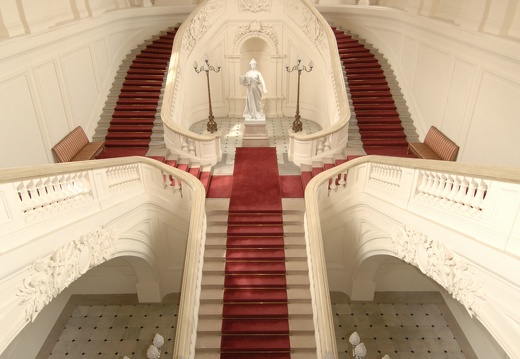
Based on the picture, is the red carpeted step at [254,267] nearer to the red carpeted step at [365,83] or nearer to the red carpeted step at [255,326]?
the red carpeted step at [255,326]

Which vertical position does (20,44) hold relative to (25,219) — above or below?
above

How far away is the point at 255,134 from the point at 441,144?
15.4 ft

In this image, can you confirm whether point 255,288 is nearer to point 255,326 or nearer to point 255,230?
point 255,326

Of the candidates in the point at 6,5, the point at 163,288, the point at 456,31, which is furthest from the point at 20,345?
the point at 456,31

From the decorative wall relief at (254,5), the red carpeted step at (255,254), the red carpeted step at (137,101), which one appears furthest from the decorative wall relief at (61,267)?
the decorative wall relief at (254,5)

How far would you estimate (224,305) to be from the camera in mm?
6766

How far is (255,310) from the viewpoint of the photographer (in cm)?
668

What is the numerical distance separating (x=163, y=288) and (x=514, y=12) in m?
9.40

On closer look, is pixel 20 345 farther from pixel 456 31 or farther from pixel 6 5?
pixel 456 31

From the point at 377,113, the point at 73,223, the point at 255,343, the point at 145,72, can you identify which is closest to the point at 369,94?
the point at 377,113

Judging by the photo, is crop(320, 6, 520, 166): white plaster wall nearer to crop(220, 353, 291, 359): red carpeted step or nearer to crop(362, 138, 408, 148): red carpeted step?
crop(362, 138, 408, 148): red carpeted step

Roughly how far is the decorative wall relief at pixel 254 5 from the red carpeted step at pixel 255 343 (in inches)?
398

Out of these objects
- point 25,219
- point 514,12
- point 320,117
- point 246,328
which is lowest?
point 246,328

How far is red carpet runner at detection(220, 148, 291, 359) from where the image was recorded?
6.36 meters
